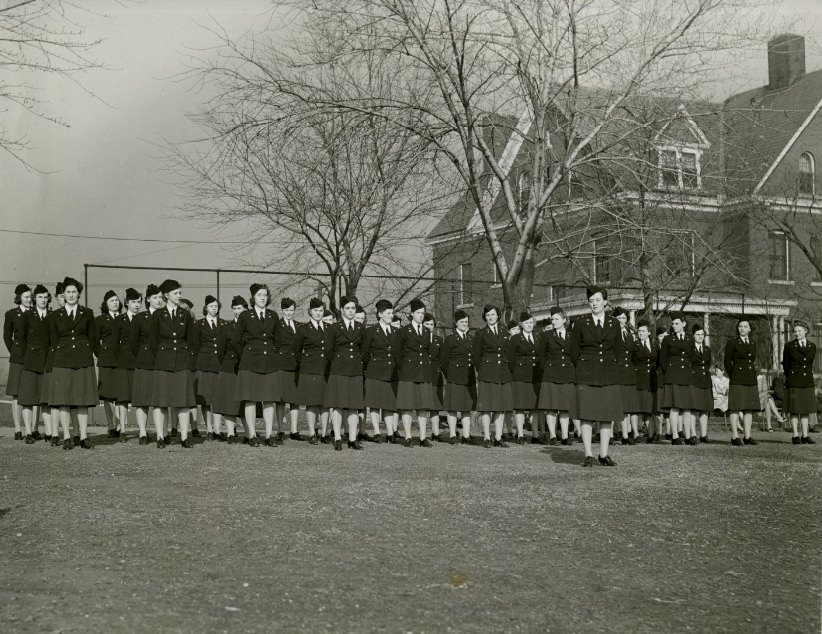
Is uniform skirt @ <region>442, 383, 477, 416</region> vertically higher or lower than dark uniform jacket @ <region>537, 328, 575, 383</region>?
lower

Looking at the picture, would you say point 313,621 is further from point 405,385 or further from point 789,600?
point 405,385

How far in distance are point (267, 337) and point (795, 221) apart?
29.2 meters

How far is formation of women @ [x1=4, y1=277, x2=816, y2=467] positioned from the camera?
13.9 m

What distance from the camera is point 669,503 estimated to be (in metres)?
9.55

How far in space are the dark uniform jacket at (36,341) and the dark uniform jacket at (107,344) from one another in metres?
0.90

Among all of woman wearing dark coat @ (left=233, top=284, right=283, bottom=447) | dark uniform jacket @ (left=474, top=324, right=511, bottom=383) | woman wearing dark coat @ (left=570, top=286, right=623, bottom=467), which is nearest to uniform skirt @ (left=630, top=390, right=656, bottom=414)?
dark uniform jacket @ (left=474, top=324, right=511, bottom=383)

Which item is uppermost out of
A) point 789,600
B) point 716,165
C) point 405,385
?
point 716,165

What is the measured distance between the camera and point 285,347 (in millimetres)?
15539

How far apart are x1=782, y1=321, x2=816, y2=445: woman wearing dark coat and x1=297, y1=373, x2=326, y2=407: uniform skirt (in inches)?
313

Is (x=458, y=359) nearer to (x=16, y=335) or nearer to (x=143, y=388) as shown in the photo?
(x=143, y=388)

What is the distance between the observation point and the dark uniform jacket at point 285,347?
15.4 meters

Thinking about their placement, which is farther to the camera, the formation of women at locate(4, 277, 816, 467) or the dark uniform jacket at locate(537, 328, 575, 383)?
the dark uniform jacket at locate(537, 328, 575, 383)

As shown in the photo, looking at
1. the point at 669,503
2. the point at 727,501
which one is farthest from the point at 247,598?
the point at 727,501

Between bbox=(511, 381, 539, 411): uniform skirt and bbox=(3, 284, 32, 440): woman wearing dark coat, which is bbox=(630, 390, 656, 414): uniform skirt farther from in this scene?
bbox=(3, 284, 32, 440): woman wearing dark coat
